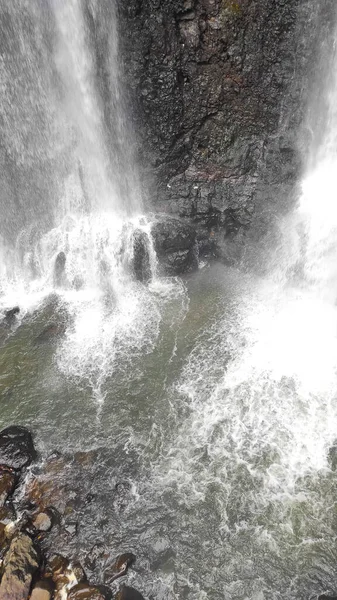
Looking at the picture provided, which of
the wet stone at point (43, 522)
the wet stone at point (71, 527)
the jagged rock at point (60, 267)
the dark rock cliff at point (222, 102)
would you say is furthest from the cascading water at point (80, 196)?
the wet stone at point (71, 527)

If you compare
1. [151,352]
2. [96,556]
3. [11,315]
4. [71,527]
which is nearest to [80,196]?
[11,315]

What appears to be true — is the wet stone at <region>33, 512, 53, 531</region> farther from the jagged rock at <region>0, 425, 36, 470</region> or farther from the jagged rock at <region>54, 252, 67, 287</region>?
the jagged rock at <region>54, 252, 67, 287</region>

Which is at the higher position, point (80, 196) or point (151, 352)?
point (80, 196)

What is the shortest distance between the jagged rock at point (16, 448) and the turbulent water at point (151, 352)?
411 mm

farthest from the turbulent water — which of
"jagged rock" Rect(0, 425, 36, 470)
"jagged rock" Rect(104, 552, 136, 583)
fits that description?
"jagged rock" Rect(0, 425, 36, 470)

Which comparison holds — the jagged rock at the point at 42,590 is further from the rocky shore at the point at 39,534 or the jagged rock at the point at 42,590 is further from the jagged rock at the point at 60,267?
the jagged rock at the point at 60,267

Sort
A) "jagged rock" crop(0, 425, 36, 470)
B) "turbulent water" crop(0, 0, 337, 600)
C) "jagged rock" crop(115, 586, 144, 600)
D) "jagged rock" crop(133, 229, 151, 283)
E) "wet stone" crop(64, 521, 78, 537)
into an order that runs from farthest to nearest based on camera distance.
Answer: "jagged rock" crop(133, 229, 151, 283), "jagged rock" crop(0, 425, 36, 470), "wet stone" crop(64, 521, 78, 537), "turbulent water" crop(0, 0, 337, 600), "jagged rock" crop(115, 586, 144, 600)

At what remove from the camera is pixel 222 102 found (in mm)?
13125

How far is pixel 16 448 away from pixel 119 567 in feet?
12.6

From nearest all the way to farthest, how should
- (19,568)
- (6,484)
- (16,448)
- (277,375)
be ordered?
(19,568) → (6,484) → (16,448) → (277,375)

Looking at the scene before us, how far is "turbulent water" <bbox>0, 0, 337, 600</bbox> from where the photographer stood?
7391mm

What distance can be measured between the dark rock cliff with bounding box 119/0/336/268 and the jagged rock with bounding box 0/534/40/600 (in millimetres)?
11730

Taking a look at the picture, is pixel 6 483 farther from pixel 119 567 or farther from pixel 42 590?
pixel 119 567

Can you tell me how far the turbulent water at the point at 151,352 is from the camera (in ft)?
24.2
